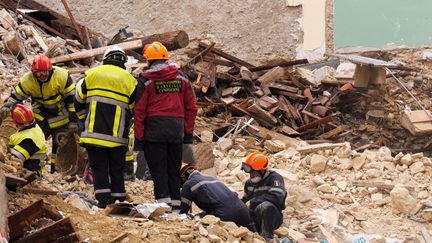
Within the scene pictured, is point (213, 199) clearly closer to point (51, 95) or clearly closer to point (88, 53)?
point (51, 95)

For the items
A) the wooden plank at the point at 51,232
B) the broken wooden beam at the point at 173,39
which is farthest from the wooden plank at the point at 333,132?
the wooden plank at the point at 51,232

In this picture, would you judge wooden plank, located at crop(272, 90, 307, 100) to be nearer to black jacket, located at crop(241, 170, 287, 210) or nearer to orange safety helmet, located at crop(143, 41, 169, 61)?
black jacket, located at crop(241, 170, 287, 210)

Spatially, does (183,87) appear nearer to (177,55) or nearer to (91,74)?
(91,74)

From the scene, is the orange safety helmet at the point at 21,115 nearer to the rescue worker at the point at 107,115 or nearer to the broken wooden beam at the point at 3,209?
the rescue worker at the point at 107,115

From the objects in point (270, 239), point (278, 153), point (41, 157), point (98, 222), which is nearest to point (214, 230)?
point (98, 222)

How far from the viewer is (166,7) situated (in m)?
16.3

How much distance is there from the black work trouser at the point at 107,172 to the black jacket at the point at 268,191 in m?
1.47

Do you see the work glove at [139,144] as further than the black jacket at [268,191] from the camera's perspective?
No

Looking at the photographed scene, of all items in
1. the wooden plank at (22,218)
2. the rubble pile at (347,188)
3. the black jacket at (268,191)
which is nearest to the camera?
the wooden plank at (22,218)

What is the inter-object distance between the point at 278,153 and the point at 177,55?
5440 millimetres

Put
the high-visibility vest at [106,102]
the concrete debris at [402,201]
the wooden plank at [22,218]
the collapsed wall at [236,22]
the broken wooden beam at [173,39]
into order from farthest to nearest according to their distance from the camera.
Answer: the collapsed wall at [236,22] → the broken wooden beam at [173,39] → the concrete debris at [402,201] → the high-visibility vest at [106,102] → the wooden plank at [22,218]

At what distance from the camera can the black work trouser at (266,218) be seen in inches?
298

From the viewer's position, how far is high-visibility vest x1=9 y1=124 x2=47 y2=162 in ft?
24.3

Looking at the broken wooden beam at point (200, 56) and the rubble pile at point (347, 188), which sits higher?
the broken wooden beam at point (200, 56)
